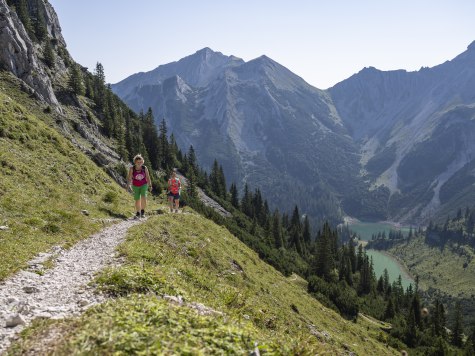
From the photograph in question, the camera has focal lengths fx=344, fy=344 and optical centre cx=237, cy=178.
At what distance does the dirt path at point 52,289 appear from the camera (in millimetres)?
8578

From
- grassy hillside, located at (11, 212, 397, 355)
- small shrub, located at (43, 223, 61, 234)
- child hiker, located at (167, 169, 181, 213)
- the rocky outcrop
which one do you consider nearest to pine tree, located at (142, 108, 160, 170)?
the rocky outcrop

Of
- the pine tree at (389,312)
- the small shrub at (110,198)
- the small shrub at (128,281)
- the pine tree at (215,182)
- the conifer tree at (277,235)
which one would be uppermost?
the small shrub at (128,281)

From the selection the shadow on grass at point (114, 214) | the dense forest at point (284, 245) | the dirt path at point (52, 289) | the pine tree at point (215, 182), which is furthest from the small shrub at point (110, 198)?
the pine tree at point (215, 182)

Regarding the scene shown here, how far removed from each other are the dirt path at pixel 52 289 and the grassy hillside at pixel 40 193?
0.74 metres

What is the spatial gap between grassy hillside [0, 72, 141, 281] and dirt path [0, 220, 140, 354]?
742 mm

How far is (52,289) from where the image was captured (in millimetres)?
11055

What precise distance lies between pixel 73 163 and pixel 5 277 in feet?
76.4

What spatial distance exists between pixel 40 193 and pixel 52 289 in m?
14.2

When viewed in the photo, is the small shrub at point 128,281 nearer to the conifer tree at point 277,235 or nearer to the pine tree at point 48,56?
the pine tree at point 48,56

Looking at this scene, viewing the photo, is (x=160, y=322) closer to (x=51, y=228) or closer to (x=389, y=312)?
(x=51, y=228)

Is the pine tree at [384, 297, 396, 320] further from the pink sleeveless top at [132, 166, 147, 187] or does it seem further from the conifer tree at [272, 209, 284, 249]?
the pink sleeveless top at [132, 166, 147, 187]

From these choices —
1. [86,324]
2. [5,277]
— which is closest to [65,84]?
[5,277]

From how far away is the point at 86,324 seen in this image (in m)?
7.45

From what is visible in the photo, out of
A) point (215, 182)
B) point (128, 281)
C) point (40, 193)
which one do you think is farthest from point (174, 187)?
point (215, 182)
